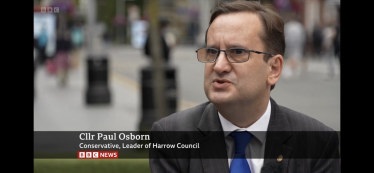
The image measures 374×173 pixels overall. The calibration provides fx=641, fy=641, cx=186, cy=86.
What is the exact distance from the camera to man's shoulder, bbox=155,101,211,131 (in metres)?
2.59

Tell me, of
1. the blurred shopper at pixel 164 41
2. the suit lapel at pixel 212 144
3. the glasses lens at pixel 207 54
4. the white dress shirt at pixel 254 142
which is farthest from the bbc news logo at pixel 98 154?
the blurred shopper at pixel 164 41

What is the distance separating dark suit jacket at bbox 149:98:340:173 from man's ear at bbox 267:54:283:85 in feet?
0.53

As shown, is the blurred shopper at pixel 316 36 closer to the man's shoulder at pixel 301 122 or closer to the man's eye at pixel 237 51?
the man's shoulder at pixel 301 122

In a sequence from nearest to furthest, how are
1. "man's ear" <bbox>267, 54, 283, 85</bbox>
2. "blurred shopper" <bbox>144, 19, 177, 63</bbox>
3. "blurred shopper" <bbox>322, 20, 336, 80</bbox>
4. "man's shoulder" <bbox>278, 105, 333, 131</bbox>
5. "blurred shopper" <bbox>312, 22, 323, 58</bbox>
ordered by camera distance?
"man's ear" <bbox>267, 54, 283, 85</bbox> < "man's shoulder" <bbox>278, 105, 333, 131</bbox> < "blurred shopper" <bbox>322, 20, 336, 80</bbox> < "blurred shopper" <bbox>144, 19, 177, 63</bbox> < "blurred shopper" <bbox>312, 22, 323, 58</bbox>

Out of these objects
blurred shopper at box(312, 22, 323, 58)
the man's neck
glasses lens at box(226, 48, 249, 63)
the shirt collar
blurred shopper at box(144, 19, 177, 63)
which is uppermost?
blurred shopper at box(312, 22, 323, 58)

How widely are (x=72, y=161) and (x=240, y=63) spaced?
118cm

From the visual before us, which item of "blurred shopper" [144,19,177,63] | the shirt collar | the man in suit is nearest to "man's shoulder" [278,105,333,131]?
the man in suit

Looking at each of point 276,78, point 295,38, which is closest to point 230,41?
point 276,78

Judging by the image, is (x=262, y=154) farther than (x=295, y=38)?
No

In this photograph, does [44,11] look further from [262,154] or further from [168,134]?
[262,154]

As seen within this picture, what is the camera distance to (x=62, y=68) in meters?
13.4

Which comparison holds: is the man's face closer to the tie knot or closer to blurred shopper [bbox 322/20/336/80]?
the tie knot

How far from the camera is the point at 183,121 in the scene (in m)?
2.59

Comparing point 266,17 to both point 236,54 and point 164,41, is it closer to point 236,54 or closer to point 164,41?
point 236,54
